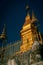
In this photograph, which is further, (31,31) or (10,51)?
(31,31)

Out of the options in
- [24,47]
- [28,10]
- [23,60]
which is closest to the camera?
[23,60]

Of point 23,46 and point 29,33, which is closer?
point 23,46

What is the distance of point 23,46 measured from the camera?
79.2 ft

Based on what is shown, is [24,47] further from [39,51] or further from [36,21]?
[39,51]

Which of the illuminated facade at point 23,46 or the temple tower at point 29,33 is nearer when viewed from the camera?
the illuminated facade at point 23,46

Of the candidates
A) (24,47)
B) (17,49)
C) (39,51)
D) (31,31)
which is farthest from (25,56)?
(31,31)

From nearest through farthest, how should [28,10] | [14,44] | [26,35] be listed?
[14,44], [26,35], [28,10]

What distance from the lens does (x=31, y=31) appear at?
83.4ft

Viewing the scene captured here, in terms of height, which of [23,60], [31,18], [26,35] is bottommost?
[23,60]

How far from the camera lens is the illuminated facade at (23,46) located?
19205mm

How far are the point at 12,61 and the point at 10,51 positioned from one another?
2938mm

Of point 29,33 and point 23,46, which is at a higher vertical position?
point 29,33

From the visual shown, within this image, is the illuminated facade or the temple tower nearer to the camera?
the illuminated facade

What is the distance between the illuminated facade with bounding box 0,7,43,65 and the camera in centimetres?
1920
